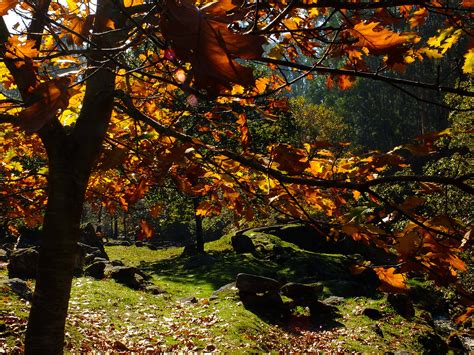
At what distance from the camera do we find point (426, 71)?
39.7 metres

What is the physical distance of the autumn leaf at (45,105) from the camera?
744mm

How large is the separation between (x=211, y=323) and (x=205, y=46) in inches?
301

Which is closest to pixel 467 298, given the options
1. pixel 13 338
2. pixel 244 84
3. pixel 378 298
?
pixel 244 84

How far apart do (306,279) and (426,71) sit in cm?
3376

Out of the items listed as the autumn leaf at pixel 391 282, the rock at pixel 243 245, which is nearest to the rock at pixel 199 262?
the rock at pixel 243 245

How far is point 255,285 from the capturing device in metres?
9.34

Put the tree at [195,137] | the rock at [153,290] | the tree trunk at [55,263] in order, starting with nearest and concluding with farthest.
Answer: the tree at [195,137], the tree trunk at [55,263], the rock at [153,290]

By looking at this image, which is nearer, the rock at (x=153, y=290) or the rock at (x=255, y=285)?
the rock at (x=255, y=285)

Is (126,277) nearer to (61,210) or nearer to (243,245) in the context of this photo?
(243,245)

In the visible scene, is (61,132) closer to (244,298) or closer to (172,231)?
(244,298)

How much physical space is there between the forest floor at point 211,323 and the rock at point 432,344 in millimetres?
18

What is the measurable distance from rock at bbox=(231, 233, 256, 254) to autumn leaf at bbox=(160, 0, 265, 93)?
17.1 metres

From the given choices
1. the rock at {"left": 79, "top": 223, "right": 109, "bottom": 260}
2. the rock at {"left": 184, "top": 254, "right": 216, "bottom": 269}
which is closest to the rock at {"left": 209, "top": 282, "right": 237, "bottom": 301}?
the rock at {"left": 184, "top": 254, "right": 216, "bottom": 269}

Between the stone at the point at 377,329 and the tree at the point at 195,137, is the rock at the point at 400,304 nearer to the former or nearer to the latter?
the stone at the point at 377,329
